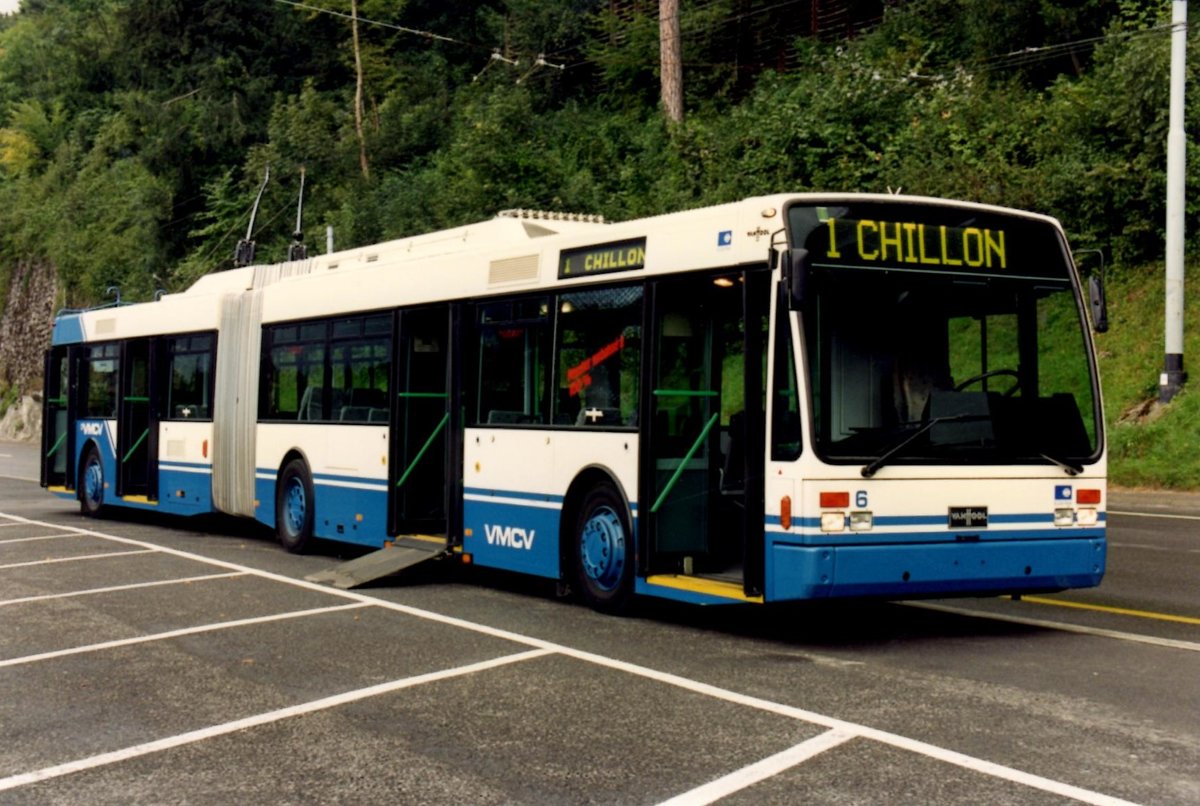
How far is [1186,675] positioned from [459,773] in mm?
4460

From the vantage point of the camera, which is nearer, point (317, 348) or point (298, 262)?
point (317, 348)

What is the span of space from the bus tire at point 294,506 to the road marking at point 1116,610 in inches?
306

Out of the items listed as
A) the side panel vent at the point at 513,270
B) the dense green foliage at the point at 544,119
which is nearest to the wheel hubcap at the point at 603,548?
the side panel vent at the point at 513,270

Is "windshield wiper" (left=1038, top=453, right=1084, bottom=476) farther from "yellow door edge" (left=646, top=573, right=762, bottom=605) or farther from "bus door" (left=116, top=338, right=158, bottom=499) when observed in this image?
"bus door" (left=116, top=338, right=158, bottom=499)

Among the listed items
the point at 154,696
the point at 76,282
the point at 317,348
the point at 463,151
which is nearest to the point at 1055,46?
the point at 463,151

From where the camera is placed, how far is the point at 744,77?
137ft

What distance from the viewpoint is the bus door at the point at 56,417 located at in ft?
77.6

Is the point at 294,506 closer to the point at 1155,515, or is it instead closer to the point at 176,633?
the point at 176,633

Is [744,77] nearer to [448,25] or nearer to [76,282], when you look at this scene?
[448,25]

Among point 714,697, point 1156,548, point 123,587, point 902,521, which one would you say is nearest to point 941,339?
point 902,521

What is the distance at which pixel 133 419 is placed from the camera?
2136 cm

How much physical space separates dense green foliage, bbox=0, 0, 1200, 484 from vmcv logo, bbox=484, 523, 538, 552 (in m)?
14.0

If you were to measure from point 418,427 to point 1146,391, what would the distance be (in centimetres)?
1443

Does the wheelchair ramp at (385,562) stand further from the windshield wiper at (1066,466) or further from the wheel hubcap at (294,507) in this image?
the windshield wiper at (1066,466)
